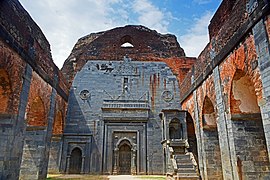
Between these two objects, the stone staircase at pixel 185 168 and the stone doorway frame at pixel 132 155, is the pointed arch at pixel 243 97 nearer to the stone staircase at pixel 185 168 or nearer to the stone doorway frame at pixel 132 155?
the stone staircase at pixel 185 168

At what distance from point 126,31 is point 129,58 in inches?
127

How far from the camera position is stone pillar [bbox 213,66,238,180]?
23.1 ft

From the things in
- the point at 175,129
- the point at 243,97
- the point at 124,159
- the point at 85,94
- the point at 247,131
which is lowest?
the point at 124,159

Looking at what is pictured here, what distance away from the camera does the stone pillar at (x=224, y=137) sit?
703 cm

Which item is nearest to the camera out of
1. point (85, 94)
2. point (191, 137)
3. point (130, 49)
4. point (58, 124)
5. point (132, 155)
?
point (132, 155)

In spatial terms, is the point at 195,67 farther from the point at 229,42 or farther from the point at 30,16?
the point at 30,16

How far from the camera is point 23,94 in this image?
7828mm

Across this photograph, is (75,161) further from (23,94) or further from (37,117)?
(23,94)

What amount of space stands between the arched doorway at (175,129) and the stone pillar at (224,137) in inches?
176

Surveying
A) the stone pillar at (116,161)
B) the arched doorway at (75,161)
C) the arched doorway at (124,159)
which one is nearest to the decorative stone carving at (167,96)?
the arched doorway at (124,159)

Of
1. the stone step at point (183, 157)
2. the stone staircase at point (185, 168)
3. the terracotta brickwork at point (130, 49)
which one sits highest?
the terracotta brickwork at point (130, 49)

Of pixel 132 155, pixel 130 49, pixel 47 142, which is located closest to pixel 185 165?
pixel 132 155

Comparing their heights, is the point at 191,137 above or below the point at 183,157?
above

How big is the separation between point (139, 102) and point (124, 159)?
356cm
